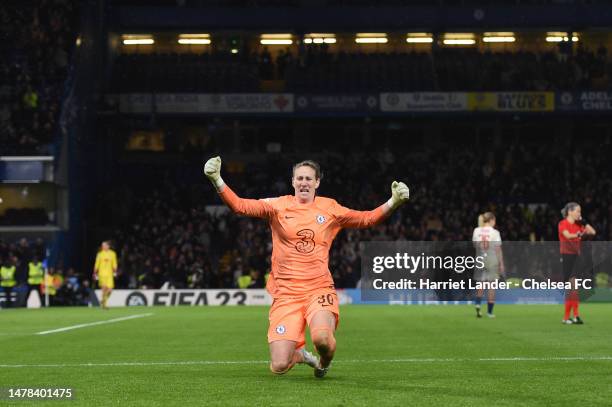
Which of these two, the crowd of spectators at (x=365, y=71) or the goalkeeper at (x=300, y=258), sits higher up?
the crowd of spectators at (x=365, y=71)

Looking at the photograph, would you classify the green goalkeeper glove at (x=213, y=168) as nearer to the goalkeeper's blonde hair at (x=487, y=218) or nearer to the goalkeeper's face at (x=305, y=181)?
the goalkeeper's face at (x=305, y=181)

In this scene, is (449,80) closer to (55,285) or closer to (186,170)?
(186,170)

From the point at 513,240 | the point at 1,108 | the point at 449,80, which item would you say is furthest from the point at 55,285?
the point at 449,80

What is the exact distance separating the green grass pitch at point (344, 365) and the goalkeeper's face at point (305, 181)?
1895 millimetres

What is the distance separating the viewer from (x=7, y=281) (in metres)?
36.4

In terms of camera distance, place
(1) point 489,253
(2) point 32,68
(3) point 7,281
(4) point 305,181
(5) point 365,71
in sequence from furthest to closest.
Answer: (5) point 365,71 < (2) point 32,68 < (3) point 7,281 < (1) point 489,253 < (4) point 305,181

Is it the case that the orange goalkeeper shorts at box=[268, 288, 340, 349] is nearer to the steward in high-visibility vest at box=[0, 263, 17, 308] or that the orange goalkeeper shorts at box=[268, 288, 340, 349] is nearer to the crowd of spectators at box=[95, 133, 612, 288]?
the steward in high-visibility vest at box=[0, 263, 17, 308]

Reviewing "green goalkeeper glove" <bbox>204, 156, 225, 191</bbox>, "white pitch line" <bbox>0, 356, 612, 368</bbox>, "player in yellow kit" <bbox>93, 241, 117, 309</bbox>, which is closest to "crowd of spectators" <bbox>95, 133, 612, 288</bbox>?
"player in yellow kit" <bbox>93, 241, 117, 309</bbox>

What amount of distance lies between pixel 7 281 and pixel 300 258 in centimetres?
2747

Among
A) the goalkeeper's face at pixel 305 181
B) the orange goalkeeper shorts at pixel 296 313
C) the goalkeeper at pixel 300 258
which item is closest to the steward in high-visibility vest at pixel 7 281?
the goalkeeper at pixel 300 258

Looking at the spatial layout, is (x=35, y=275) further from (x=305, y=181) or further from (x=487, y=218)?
(x=305, y=181)

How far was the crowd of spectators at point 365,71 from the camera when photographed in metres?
48.6

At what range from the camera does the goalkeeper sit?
35.3 feet

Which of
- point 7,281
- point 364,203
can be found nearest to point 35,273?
point 7,281
